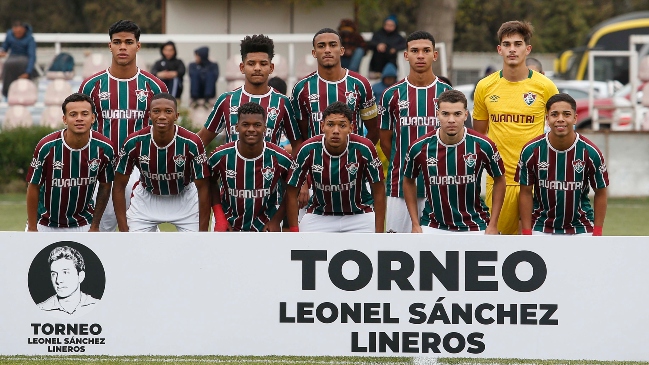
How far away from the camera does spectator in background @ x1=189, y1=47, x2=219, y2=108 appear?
628 inches

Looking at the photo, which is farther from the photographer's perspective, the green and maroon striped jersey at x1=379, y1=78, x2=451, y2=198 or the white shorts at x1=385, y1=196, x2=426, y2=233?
the white shorts at x1=385, y1=196, x2=426, y2=233

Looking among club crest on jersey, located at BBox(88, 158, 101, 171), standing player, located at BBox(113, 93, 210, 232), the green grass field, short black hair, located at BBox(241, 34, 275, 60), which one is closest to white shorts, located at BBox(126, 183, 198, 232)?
standing player, located at BBox(113, 93, 210, 232)

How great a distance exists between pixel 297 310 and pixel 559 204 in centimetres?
216

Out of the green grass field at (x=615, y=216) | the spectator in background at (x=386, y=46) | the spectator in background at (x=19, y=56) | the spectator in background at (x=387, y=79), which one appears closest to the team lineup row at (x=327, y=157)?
the green grass field at (x=615, y=216)

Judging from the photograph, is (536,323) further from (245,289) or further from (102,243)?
(102,243)

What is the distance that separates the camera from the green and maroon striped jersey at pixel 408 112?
7.59 meters

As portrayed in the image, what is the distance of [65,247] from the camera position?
5.80 meters

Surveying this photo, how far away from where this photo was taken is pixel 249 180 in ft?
23.5

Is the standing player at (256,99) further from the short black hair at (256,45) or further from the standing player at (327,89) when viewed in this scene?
the standing player at (327,89)

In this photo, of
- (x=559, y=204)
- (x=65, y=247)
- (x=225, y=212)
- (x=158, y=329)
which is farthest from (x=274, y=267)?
(x=559, y=204)

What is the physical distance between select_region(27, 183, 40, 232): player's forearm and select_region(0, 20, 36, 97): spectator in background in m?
10.3

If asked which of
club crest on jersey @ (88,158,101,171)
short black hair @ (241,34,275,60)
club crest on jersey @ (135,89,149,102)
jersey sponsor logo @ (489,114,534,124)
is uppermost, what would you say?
short black hair @ (241,34,275,60)

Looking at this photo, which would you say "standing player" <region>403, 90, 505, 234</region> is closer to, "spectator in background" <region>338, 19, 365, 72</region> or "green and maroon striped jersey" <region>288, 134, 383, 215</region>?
"green and maroon striped jersey" <region>288, 134, 383, 215</region>

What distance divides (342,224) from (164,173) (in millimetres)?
1335
